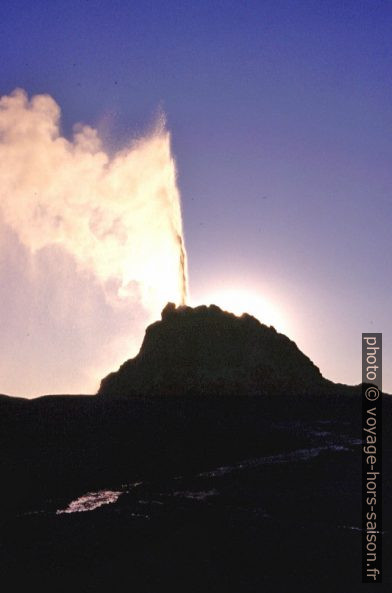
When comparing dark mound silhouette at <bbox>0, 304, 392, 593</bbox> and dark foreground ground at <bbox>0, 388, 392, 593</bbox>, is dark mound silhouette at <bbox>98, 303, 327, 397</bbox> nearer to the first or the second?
dark mound silhouette at <bbox>0, 304, 392, 593</bbox>

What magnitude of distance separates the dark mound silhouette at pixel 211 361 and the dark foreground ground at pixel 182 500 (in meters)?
7.15

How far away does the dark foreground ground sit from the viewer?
599 inches

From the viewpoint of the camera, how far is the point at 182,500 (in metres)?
20.5

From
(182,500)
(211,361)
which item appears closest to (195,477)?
(182,500)

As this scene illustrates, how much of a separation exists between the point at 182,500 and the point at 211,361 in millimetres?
24853

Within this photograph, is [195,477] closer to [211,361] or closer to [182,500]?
[182,500]

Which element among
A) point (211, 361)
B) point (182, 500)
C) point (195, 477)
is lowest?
point (182, 500)

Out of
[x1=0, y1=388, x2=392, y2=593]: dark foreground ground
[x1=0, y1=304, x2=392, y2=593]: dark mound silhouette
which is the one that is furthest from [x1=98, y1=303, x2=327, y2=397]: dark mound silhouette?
[x1=0, y1=388, x2=392, y2=593]: dark foreground ground

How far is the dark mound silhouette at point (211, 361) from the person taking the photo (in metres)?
44.1

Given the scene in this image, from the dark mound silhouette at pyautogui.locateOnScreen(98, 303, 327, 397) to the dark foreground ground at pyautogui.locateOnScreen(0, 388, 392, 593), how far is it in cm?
715

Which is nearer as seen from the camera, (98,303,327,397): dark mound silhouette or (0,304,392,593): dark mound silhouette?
(0,304,392,593): dark mound silhouette

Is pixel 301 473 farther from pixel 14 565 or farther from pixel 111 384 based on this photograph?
Result: pixel 111 384

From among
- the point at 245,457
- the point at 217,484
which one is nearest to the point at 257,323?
the point at 245,457

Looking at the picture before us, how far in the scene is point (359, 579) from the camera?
48.4 feet
